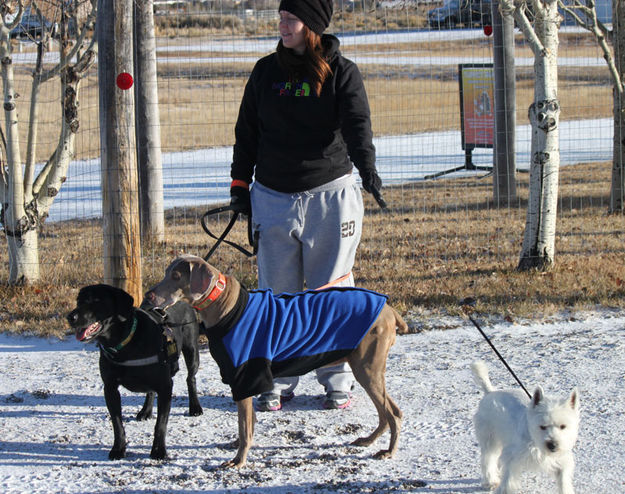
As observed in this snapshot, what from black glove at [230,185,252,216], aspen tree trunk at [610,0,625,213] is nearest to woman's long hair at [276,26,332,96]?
black glove at [230,185,252,216]

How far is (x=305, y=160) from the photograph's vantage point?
4.37 metres

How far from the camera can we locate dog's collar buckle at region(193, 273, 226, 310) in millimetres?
3688

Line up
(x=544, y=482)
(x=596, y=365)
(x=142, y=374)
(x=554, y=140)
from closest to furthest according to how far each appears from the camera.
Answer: (x=544, y=482)
(x=142, y=374)
(x=596, y=365)
(x=554, y=140)

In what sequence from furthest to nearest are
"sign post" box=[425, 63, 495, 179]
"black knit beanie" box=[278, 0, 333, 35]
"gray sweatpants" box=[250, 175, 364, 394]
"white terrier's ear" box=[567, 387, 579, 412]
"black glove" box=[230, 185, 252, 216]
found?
"sign post" box=[425, 63, 495, 179] → "black glove" box=[230, 185, 252, 216] → "gray sweatpants" box=[250, 175, 364, 394] → "black knit beanie" box=[278, 0, 333, 35] → "white terrier's ear" box=[567, 387, 579, 412]

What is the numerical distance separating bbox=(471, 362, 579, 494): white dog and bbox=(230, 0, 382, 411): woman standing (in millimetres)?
1211

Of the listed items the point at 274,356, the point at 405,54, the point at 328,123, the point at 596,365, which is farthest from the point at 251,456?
the point at 405,54

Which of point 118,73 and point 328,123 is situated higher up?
point 118,73

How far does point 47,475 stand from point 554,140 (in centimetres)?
511

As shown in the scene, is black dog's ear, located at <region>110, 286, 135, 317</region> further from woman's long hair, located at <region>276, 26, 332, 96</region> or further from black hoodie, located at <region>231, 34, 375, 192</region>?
woman's long hair, located at <region>276, 26, 332, 96</region>

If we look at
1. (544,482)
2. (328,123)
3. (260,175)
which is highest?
(328,123)

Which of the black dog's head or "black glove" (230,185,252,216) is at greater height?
"black glove" (230,185,252,216)

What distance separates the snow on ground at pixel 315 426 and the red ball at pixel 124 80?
1.95m

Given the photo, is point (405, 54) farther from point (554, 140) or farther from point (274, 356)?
point (274, 356)

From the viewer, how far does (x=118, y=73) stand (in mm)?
5770
